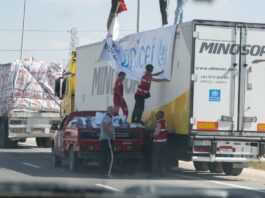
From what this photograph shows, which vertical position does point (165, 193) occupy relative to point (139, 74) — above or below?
below

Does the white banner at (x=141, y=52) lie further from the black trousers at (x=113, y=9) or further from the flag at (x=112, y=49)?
the black trousers at (x=113, y=9)

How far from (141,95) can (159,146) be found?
1.80 m

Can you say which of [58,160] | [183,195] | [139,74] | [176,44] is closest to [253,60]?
[176,44]

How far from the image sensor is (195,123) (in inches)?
681

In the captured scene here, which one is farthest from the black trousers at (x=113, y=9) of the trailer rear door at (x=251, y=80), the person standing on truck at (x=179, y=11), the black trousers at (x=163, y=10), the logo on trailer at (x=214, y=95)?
the logo on trailer at (x=214, y=95)

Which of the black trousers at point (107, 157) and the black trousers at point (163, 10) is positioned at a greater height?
the black trousers at point (163, 10)

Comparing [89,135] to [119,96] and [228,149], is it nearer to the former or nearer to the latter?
[119,96]

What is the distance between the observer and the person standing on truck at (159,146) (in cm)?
1764

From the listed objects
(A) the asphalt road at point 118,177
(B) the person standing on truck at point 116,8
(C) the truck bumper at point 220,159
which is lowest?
(A) the asphalt road at point 118,177

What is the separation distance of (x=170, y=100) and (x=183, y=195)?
560 inches

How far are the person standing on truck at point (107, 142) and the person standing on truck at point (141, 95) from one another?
4.86ft

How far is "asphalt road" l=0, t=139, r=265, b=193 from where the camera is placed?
16094 millimetres

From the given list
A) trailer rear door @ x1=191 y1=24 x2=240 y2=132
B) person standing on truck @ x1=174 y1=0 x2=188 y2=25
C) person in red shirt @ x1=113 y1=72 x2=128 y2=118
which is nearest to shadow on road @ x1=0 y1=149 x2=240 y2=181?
trailer rear door @ x1=191 y1=24 x2=240 y2=132

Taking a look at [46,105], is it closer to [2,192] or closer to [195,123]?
[195,123]
